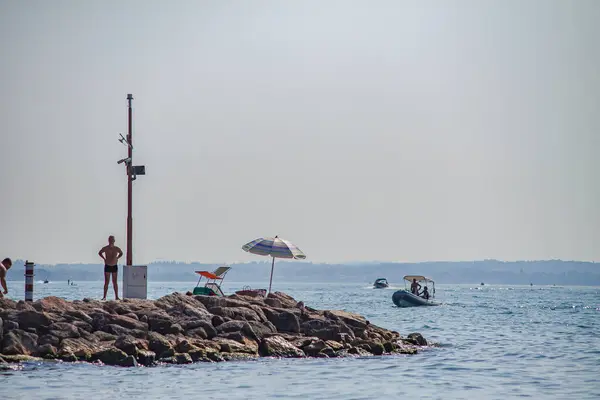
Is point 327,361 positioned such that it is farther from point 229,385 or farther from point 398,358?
point 229,385

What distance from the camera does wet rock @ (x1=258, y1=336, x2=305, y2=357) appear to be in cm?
2962

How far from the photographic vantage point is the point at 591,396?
80.3 ft

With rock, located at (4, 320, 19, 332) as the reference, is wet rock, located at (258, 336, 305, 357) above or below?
below

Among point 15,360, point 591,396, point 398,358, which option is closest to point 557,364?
point 398,358

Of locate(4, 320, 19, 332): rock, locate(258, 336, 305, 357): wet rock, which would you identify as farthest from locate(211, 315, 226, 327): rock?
locate(4, 320, 19, 332): rock

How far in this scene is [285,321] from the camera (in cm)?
3256

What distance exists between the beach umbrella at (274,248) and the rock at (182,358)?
32.8 feet

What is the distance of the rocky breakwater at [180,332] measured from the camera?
26.6 meters

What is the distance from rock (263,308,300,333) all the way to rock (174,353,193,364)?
5.47m

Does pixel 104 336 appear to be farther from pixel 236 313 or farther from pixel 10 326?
pixel 236 313

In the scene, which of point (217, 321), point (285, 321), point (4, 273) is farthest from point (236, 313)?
point (4, 273)

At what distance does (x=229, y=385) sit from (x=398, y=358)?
323 inches

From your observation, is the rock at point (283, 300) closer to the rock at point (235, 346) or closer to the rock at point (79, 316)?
the rock at point (235, 346)

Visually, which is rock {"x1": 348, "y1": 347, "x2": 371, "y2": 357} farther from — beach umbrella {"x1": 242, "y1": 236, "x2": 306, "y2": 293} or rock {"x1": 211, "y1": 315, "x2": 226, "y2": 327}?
beach umbrella {"x1": 242, "y1": 236, "x2": 306, "y2": 293}
